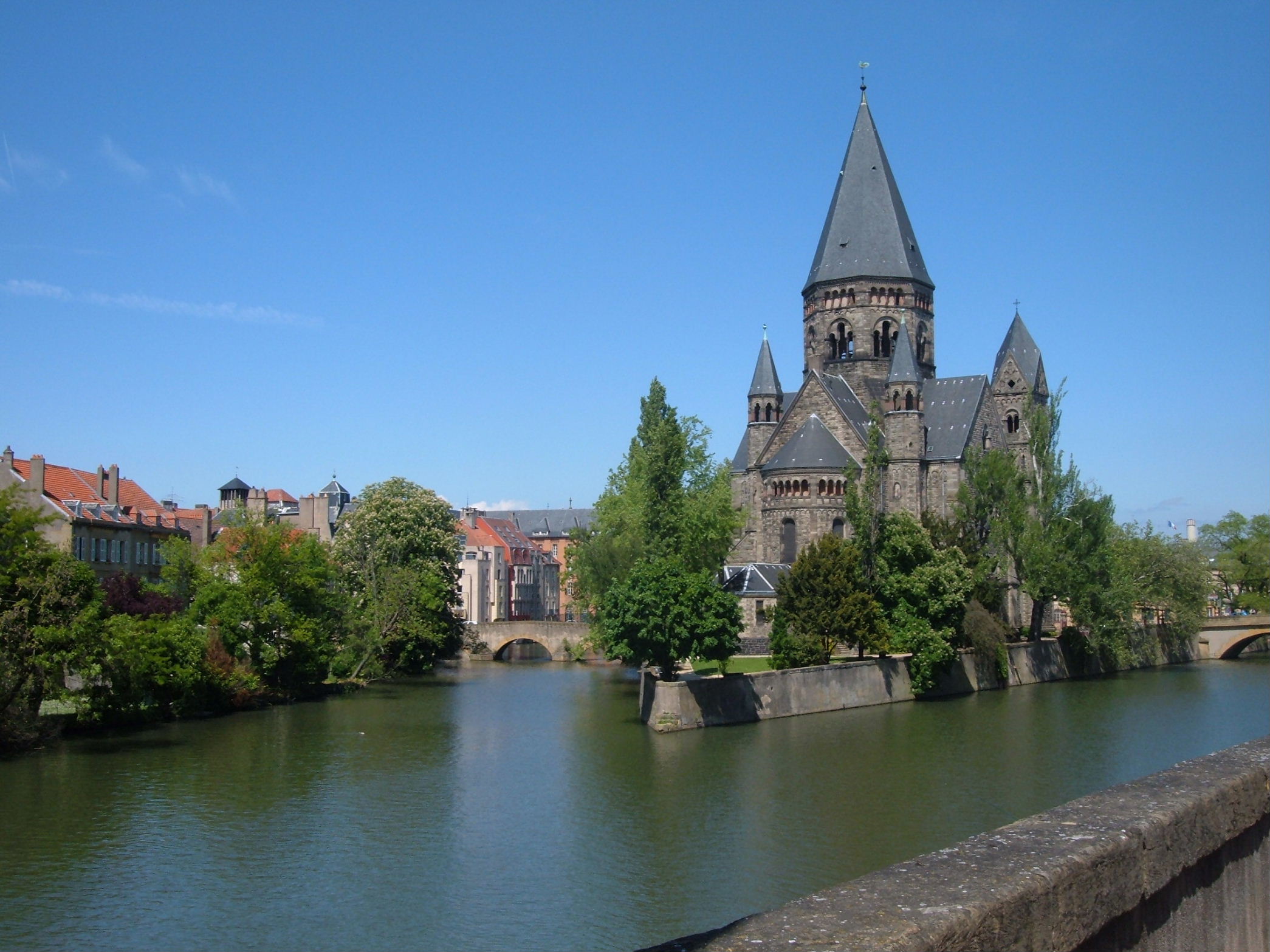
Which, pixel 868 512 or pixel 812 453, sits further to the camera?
pixel 812 453

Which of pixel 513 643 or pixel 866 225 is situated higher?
pixel 866 225

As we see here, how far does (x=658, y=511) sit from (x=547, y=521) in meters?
89.2

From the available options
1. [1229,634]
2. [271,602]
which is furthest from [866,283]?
[271,602]

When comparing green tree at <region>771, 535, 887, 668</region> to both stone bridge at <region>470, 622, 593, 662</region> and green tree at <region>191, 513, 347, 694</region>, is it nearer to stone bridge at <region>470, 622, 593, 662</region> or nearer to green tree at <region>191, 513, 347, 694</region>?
green tree at <region>191, 513, 347, 694</region>

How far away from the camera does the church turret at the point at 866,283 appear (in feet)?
262

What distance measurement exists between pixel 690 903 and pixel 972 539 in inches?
1696

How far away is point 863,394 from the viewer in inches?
3103

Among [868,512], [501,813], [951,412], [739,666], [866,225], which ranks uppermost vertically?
[866,225]

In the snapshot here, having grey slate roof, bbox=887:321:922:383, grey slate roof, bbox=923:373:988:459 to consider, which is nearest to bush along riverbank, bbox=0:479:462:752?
grey slate roof, bbox=887:321:922:383

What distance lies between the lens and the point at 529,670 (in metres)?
70.6

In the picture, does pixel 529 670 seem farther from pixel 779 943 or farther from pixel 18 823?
pixel 779 943

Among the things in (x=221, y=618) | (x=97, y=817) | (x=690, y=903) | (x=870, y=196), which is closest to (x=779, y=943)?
(x=690, y=903)

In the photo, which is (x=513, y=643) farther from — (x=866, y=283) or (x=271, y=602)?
(x=271, y=602)

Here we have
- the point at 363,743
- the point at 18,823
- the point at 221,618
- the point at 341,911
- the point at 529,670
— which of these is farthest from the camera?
the point at 529,670
